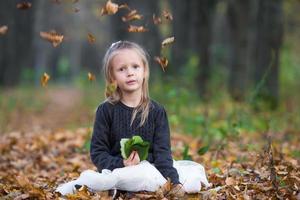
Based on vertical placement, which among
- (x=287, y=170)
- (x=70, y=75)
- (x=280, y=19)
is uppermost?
(x=280, y=19)

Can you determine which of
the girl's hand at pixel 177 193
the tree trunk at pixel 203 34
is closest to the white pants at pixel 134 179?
the girl's hand at pixel 177 193

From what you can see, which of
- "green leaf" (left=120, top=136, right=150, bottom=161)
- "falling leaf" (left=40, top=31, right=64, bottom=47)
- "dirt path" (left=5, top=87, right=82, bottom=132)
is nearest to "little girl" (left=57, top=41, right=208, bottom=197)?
"green leaf" (left=120, top=136, right=150, bottom=161)

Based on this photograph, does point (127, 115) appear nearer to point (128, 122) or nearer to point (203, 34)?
point (128, 122)

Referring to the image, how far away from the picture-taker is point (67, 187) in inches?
195

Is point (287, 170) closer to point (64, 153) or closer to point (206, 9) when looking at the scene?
point (64, 153)

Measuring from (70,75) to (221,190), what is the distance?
60.4 meters

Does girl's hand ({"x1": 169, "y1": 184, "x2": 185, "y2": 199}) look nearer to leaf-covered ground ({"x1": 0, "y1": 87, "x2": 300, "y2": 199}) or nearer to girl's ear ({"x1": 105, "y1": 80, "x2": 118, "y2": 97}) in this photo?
leaf-covered ground ({"x1": 0, "y1": 87, "x2": 300, "y2": 199})

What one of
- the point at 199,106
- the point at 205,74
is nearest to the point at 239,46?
the point at 205,74

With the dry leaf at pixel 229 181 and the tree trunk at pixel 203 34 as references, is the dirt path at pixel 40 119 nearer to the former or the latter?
the tree trunk at pixel 203 34

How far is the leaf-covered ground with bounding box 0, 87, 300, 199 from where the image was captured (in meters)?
4.77

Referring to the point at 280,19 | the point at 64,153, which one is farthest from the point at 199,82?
the point at 64,153

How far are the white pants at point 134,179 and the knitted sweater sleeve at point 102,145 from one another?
0.09m

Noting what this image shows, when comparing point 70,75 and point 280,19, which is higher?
point 280,19

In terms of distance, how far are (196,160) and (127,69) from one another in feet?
7.61
